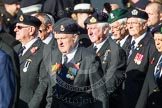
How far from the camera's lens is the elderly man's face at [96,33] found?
9195mm

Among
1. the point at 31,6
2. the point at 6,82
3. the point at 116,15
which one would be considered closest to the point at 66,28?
the point at 116,15

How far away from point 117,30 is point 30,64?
1940mm

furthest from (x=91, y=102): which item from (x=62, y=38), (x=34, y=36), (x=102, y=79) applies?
(x=34, y=36)

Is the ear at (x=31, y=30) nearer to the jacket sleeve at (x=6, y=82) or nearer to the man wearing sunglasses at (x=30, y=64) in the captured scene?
the man wearing sunglasses at (x=30, y=64)

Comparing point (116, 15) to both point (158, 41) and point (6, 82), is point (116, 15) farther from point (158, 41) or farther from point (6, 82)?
point (6, 82)

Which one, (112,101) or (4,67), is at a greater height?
(4,67)

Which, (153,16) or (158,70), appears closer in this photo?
(158,70)

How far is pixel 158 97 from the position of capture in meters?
8.55

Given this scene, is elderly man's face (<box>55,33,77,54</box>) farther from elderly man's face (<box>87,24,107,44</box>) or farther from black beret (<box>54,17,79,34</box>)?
elderly man's face (<box>87,24,107,44</box>)

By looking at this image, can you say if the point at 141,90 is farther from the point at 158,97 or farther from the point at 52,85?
the point at 52,85

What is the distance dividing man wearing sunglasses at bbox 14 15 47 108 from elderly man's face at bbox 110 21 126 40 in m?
1.47

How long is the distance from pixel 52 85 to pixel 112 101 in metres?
1.17

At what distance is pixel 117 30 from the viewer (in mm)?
10109

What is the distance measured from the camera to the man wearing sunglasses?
8414 millimetres
